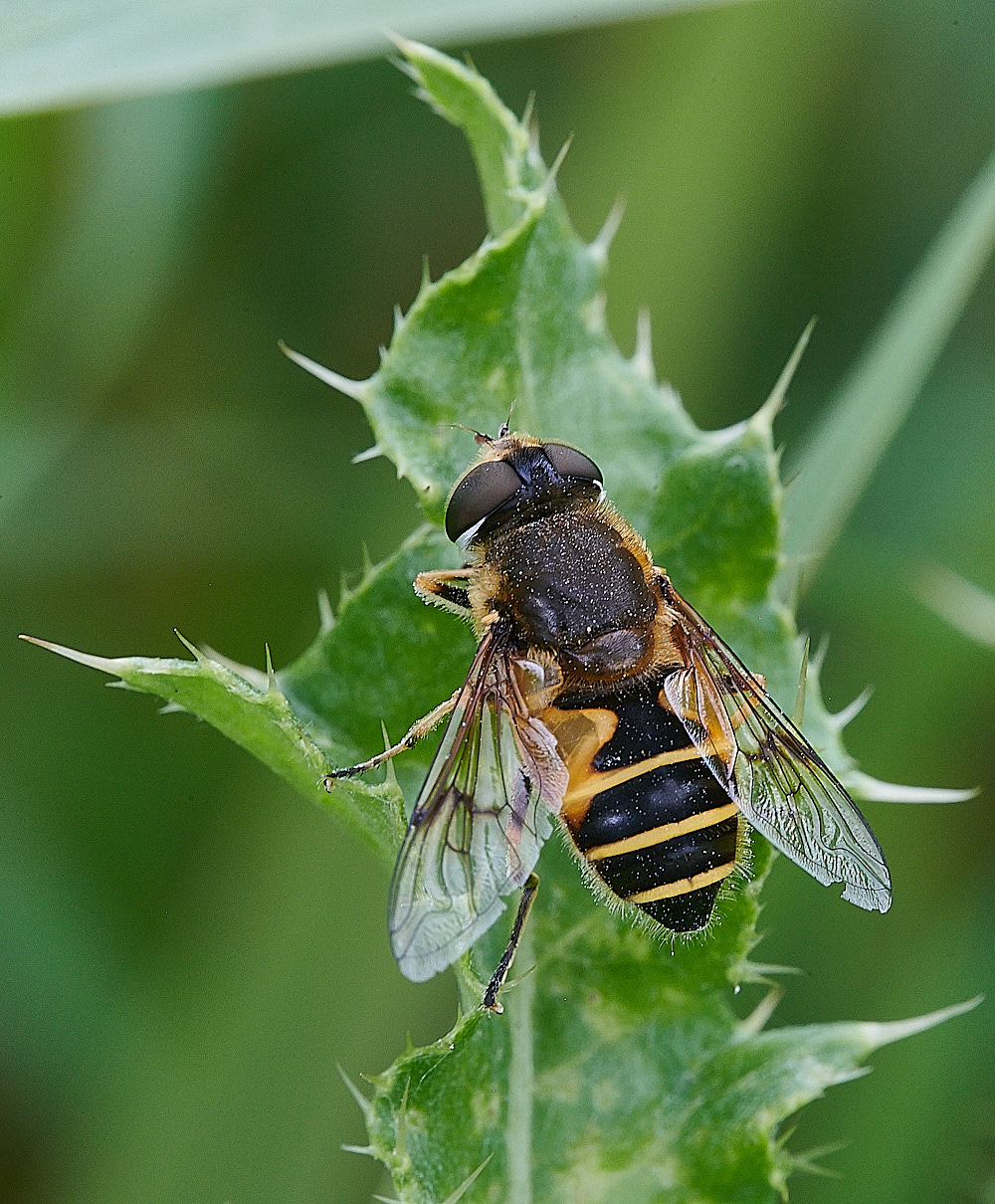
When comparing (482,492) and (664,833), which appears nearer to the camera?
(664,833)

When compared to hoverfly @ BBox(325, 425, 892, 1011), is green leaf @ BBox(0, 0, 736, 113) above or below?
above

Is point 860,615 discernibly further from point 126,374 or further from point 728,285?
point 126,374

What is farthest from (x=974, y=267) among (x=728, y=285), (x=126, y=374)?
(x=126, y=374)

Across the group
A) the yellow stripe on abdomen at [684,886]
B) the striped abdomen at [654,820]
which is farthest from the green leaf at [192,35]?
the yellow stripe on abdomen at [684,886]

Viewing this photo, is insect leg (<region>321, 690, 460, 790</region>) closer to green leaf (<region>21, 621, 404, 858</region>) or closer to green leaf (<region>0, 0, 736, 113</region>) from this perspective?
green leaf (<region>21, 621, 404, 858</region>)

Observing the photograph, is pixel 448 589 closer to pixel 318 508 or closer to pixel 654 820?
pixel 654 820

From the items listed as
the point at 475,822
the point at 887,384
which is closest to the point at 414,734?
the point at 475,822

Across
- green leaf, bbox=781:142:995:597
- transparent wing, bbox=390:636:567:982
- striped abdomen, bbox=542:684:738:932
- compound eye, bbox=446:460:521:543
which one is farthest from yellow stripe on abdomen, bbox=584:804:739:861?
green leaf, bbox=781:142:995:597
